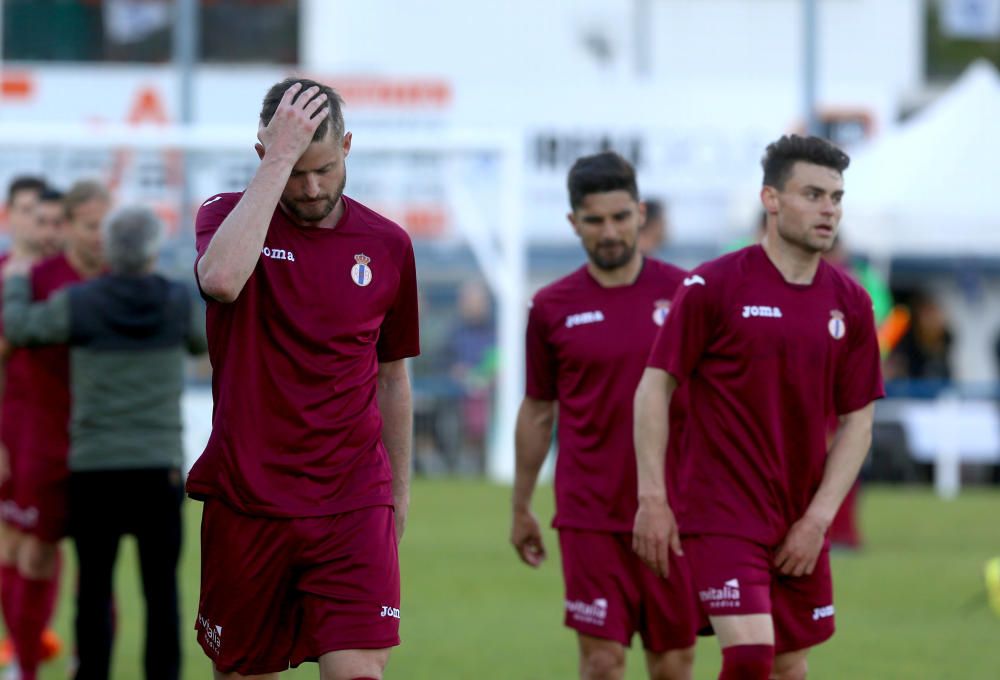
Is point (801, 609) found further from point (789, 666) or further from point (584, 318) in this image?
point (584, 318)

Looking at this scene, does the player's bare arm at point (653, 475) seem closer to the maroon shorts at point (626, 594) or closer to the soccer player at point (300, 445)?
the maroon shorts at point (626, 594)

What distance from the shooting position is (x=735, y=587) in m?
6.19

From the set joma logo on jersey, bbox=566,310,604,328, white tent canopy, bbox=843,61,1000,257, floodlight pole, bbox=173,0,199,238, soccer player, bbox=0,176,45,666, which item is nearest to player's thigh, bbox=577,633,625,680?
joma logo on jersey, bbox=566,310,604,328

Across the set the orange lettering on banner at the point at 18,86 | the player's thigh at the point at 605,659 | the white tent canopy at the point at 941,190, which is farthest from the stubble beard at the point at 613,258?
the orange lettering on banner at the point at 18,86

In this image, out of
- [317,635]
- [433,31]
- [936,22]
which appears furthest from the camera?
[936,22]

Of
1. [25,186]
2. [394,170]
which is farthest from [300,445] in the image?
[394,170]

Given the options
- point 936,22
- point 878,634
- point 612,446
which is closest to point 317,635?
point 612,446

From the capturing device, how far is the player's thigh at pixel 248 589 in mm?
5387

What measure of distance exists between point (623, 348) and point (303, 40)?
27616 millimetres

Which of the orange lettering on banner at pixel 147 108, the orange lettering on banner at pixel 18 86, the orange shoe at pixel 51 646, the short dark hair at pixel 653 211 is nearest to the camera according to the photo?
the orange shoe at pixel 51 646

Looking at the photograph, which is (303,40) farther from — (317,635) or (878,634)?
(317,635)

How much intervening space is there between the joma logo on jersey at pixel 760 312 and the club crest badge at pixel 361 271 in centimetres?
150

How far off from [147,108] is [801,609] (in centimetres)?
2057

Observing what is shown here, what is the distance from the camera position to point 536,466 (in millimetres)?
7547
